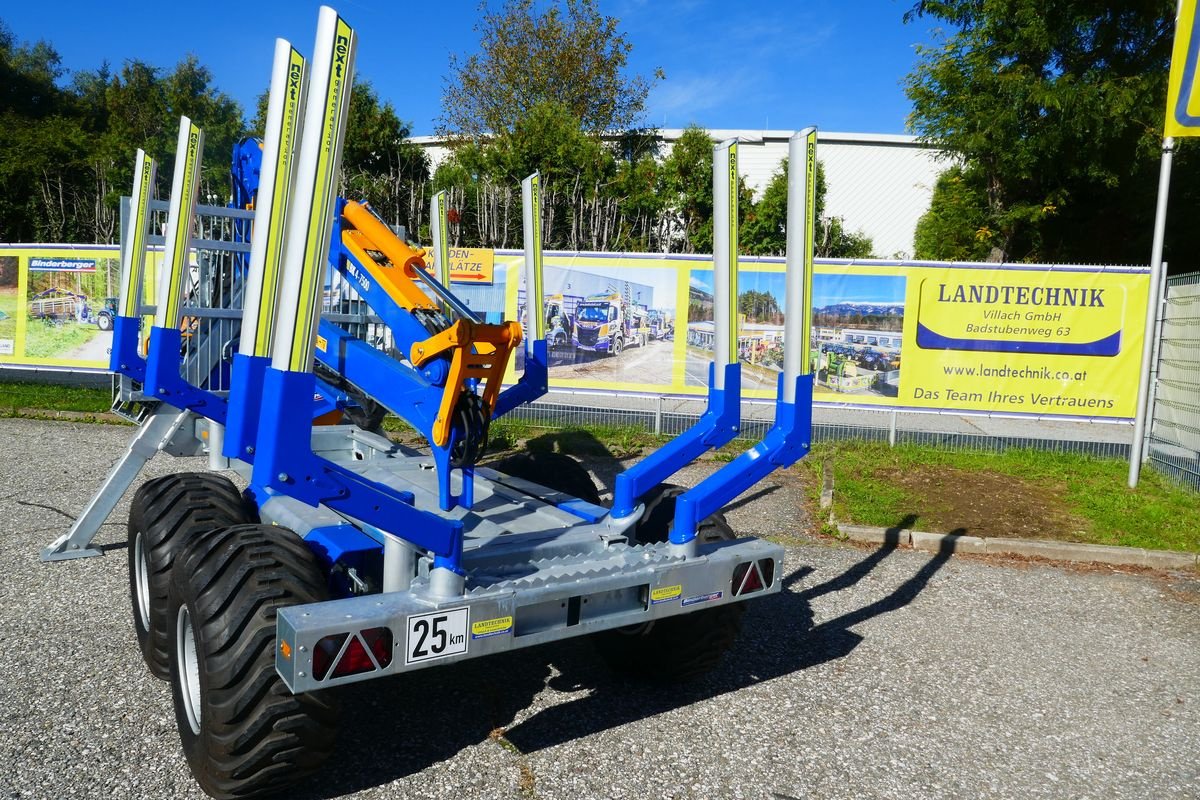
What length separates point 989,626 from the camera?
18.1 ft

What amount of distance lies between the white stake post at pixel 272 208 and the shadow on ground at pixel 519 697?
68.1 inches

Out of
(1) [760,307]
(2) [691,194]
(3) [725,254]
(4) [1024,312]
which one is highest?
(2) [691,194]

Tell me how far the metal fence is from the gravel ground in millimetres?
3639

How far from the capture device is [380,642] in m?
2.98

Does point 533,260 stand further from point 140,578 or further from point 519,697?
point 140,578

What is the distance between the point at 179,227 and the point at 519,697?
3.35 meters

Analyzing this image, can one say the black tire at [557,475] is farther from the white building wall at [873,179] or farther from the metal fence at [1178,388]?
the white building wall at [873,179]

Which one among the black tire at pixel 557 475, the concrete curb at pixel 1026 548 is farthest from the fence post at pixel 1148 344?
the black tire at pixel 557 475

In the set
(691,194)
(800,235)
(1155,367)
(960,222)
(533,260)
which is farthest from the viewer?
(960,222)

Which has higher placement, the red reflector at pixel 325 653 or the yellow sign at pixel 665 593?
the yellow sign at pixel 665 593

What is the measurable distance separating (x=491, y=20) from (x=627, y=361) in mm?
27238

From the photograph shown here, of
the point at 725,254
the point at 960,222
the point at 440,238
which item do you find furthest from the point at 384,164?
the point at 725,254

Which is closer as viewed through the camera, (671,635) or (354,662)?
(354,662)

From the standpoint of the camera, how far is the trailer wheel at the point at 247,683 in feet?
10.0
